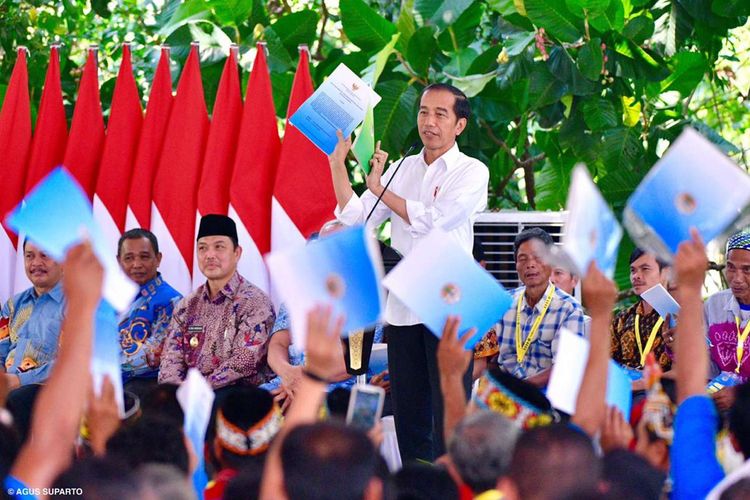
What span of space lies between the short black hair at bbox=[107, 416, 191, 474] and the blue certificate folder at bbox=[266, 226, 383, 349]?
38 centimetres

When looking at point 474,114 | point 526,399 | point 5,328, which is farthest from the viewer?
point 474,114

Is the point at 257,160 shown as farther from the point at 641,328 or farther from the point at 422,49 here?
the point at 641,328

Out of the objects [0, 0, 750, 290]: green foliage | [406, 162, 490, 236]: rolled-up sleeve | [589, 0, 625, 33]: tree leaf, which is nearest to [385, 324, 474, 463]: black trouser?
[406, 162, 490, 236]: rolled-up sleeve

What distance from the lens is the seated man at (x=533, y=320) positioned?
5.29 metres

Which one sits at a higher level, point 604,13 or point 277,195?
point 604,13

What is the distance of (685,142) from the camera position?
9.81 feet

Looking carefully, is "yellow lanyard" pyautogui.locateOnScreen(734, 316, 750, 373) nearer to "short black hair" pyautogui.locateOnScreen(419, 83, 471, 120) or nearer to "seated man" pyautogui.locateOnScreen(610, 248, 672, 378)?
"seated man" pyautogui.locateOnScreen(610, 248, 672, 378)

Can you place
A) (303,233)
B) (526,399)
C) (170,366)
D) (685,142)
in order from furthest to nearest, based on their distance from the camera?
(303,233) → (170,366) → (526,399) → (685,142)

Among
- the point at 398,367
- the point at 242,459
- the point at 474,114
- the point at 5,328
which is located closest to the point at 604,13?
the point at 474,114

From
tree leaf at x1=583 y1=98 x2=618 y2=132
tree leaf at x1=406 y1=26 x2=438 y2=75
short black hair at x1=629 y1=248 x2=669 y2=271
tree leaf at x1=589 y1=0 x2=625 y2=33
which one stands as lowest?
short black hair at x1=629 y1=248 x2=669 y2=271

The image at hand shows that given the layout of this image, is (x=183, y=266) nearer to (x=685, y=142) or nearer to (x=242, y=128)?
(x=242, y=128)

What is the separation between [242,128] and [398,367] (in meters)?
2.54

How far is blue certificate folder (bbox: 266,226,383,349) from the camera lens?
111 inches

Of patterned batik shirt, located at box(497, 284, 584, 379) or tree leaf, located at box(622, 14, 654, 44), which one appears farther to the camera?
tree leaf, located at box(622, 14, 654, 44)
